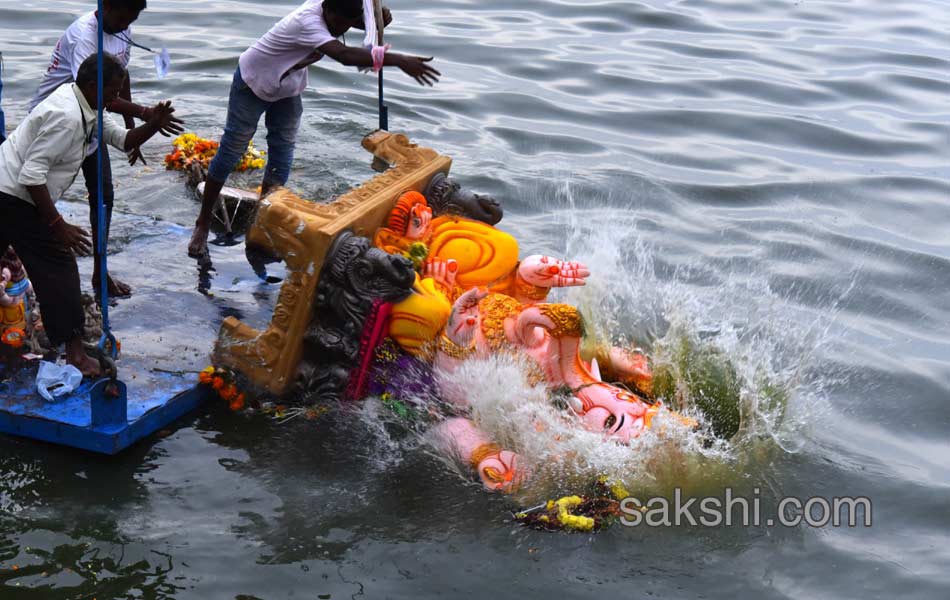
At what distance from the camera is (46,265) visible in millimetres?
5145

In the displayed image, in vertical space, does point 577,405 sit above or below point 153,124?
below

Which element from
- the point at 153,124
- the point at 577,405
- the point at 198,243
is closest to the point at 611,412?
the point at 577,405

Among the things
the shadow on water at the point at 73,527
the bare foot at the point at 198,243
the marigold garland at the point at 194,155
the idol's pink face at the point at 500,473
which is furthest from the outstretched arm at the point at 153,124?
the marigold garland at the point at 194,155

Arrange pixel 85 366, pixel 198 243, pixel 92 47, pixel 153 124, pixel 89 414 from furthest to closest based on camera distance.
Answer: pixel 198 243, pixel 92 47, pixel 85 366, pixel 153 124, pixel 89 414

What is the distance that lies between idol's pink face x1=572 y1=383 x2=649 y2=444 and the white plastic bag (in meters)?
2.40

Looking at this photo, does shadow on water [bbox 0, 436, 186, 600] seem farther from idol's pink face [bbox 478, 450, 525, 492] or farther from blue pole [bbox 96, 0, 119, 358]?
idol's pink face [bbox 478, 450, 525, 492]

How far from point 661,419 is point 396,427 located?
130 cm

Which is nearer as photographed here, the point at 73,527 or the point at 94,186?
the point at 73,527

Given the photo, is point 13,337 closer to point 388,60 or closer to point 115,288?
point 115,288

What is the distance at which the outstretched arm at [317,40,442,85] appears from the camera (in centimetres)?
588

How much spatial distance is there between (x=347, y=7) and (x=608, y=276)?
2.20 m

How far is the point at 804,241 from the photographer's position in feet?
27.1

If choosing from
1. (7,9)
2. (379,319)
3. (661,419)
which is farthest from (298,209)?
(7,9)

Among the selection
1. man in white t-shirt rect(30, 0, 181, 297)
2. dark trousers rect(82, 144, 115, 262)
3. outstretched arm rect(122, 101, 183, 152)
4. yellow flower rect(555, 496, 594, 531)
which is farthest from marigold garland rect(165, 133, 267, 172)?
yellow flower rect(555, 496, 594, 531)
